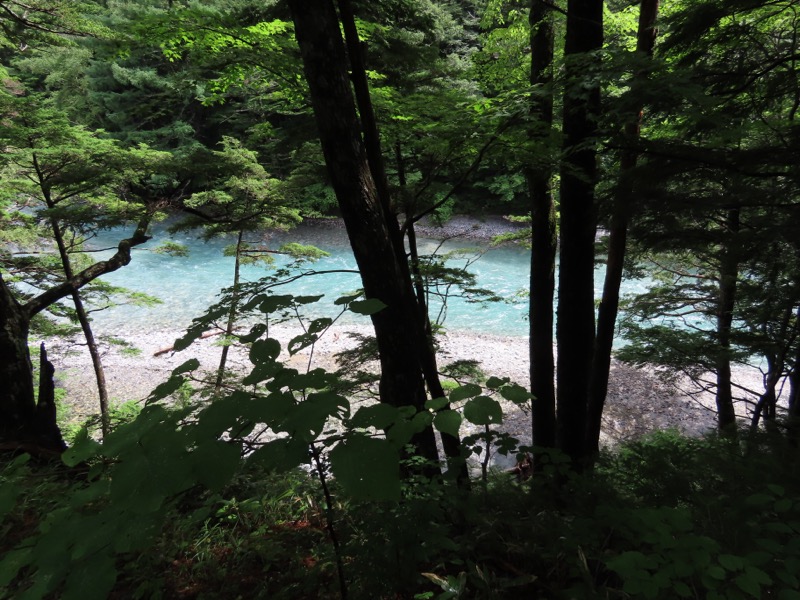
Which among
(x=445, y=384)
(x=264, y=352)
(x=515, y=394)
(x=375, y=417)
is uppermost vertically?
(x=264, y=352)

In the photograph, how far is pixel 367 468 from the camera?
86 centimetres

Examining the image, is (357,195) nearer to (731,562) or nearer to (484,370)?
(731,562)

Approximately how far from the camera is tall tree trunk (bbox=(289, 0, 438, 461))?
244 centimetres

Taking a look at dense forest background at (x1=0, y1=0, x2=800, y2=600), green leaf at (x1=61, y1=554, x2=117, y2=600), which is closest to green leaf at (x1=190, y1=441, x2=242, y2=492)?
dense forest background at (x1=0, y1=0, x2=800, y2=600)

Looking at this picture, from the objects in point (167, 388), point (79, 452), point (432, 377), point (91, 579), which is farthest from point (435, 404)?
point (432, 377)

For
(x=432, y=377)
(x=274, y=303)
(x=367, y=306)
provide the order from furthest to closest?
(x=432, y=377) < (x=274, y=303) < (x=367, y=306)

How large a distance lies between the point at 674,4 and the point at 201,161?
286 inches

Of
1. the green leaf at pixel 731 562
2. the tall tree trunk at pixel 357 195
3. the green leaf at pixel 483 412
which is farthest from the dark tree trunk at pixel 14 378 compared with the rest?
the green leaf at pixel 731 562

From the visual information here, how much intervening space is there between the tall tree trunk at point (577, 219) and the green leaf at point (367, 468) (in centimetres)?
265

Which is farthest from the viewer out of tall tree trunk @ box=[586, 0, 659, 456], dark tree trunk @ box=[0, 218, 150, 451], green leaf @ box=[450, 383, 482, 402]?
tall tree trunk @ box=[586, 0, 659, 456]

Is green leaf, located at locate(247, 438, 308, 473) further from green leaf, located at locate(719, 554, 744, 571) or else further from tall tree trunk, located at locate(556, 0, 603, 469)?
tall tree trunk, located at locate(556, 0, 603, 469)

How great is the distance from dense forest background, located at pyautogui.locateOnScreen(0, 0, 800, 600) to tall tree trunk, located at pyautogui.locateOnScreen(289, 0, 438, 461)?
0.6 inches

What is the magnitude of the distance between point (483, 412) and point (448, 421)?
0.43 feet

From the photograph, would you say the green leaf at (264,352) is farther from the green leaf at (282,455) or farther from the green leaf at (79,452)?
the green leaf at (79,452)
